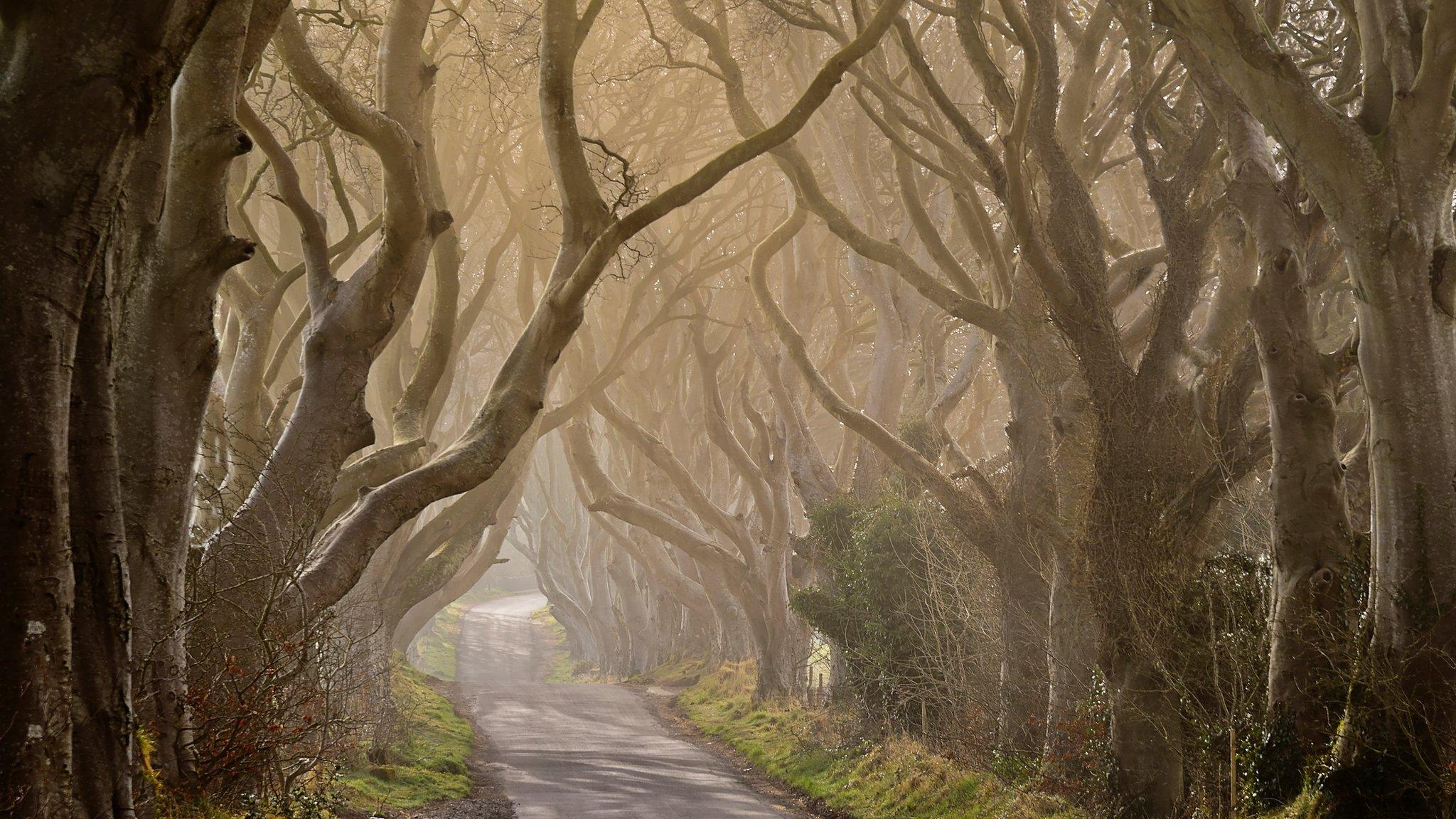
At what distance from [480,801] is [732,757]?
5.35m

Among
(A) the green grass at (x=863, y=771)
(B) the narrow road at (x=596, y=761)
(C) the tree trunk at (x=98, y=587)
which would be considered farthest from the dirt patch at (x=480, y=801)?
(C) the tree trunk at (x=98, y=587)

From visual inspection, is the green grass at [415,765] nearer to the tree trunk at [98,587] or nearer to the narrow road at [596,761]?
the narrow road at [596,761]

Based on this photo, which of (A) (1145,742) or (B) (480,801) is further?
(B) (480,801)

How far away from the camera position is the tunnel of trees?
11.5ft

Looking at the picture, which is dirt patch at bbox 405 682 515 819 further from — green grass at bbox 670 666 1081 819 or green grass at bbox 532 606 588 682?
green grass at bbox 532 606 588 682

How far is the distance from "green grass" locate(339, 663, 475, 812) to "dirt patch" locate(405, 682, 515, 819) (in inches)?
5.9

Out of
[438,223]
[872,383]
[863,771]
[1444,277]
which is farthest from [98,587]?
[872,383]

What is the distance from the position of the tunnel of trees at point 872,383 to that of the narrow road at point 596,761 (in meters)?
2.33

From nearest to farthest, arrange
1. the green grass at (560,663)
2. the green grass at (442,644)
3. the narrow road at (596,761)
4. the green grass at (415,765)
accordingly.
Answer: the green grass at (415,765), the narrow road at (596,761), the green grass at (442,644), the green grass at (560,663)

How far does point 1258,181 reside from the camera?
302 inches

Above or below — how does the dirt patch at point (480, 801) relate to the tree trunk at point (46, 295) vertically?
below

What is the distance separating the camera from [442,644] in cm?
4669

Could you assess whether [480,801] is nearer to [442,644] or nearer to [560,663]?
[560,663]

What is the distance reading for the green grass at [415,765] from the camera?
1116cm
